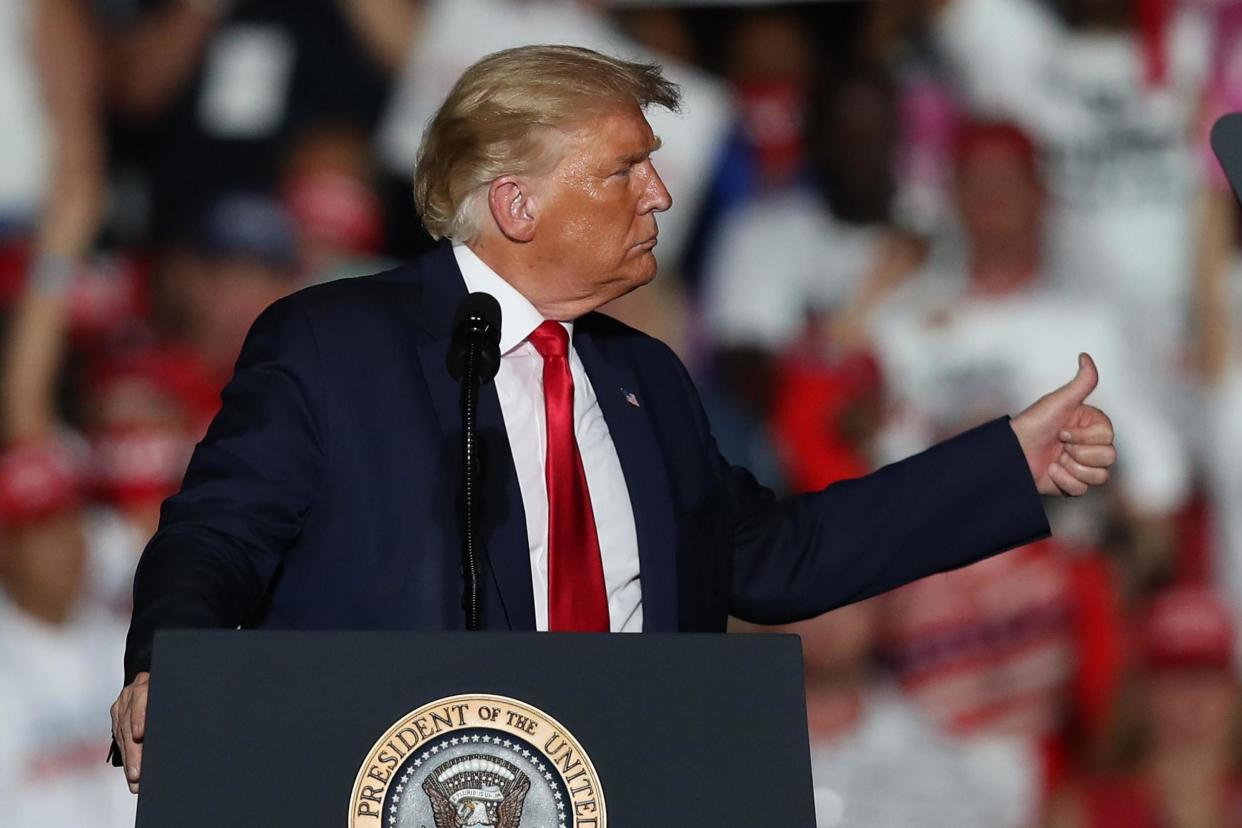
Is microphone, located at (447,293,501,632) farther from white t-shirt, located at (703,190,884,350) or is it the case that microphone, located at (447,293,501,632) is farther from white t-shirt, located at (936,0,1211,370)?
white t-shirt, located at (936,0,1211,370)

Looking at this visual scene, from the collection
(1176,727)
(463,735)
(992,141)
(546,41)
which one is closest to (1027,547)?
(1176,727)

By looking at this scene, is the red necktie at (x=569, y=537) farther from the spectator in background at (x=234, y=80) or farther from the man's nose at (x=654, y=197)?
the spectator in background at (x=234, y=80)

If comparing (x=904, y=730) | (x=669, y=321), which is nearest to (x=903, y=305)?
(x=669, y=321)

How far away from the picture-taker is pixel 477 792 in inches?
47.9

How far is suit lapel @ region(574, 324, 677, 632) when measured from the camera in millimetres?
1812

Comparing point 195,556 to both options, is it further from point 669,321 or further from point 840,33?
Result: point 840,33

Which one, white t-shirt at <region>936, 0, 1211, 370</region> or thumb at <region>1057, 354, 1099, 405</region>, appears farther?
white t-shirt at <region>936, 0, 1211, 370</region>

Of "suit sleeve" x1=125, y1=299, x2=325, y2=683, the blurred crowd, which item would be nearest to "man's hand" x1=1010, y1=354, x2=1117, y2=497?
"suit sleeve" x1=125, y1=299, x2=325, y2=683

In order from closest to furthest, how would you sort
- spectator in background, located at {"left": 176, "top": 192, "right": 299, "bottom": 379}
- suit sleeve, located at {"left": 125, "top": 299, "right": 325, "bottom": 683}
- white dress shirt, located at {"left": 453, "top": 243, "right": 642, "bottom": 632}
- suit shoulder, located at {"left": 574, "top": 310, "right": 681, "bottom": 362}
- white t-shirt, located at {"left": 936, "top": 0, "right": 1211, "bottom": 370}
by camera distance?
suit sleeve, located at {"left": 125, "top": 299, "right": 325, "bottom": 683} → white dress shirt, located at {"left": 453, "top": 243, "right": 642, "bottom": 632} → suit shoulder, located at {"left": 574, "top": 310, "right": 681, "bottom": 362} → spectator in background, located at {"left": 176, "top": 192, "right": 299, "bottom": 379} → white t-shirt, located at {"left": 936, "top": 0, "right": 1211, "bottom": 370}

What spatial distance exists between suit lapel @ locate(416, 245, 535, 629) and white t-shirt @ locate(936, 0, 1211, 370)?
8.81 feet

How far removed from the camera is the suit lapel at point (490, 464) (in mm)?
1689

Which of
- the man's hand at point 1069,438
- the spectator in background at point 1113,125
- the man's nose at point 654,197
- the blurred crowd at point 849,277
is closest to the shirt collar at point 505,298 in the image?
the man's nose at point 654,197

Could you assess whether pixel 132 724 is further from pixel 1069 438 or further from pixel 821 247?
pixel 821 247

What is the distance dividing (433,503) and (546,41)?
2655mm
